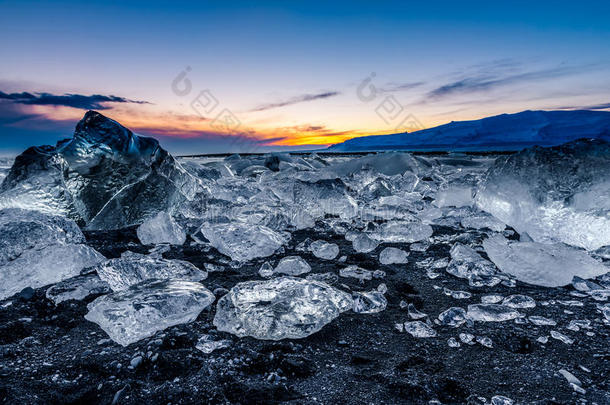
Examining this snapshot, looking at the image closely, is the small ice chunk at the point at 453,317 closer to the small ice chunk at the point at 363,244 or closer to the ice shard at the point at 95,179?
the small ice chunk at the point at 363,244

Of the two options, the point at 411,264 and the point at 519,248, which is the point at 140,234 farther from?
the point at 519,248

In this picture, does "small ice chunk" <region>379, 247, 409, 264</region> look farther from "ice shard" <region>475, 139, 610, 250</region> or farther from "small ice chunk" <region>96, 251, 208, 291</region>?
"ice shard" <region>475, 139, 610, 250</region>

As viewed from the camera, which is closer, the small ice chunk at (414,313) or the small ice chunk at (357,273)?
the small ice chunk at (414,313)

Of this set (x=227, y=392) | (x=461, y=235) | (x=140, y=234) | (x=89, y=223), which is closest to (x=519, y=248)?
(x=461, y=235)

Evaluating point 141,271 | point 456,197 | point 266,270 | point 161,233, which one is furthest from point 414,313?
point 456,197

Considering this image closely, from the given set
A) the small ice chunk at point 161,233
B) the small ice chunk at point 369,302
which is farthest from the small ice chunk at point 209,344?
the small ice chunk at point 161,233
